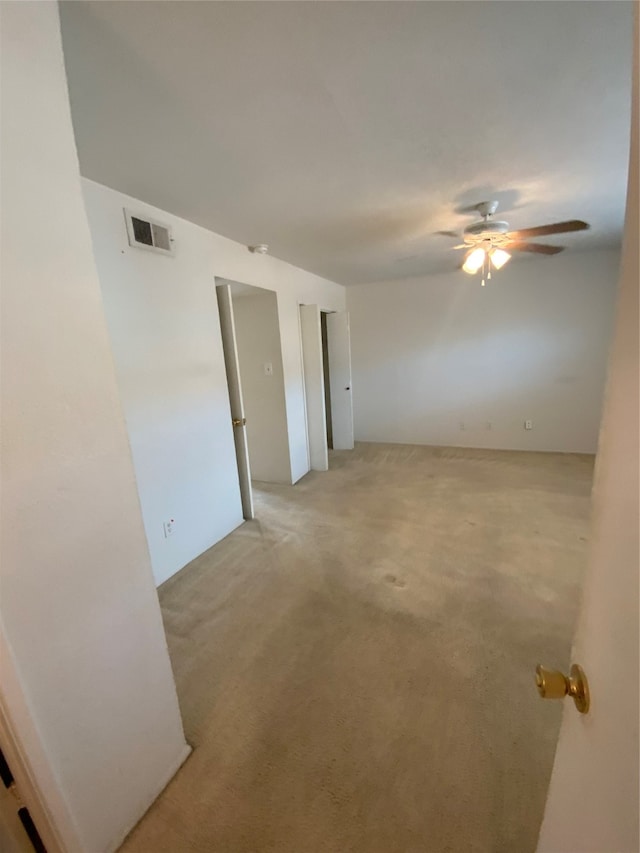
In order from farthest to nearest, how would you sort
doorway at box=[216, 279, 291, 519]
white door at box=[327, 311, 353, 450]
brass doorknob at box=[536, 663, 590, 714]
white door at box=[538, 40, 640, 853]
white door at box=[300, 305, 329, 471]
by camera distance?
white door at box=[327, 311, 353, 450], white door at box=[300, 305, 329, 471], doorway at box=[216, 279, 291, 519], brass doorknob at box=[536, 663, 590, 714], white door at box=[538, 40, 640, 853]

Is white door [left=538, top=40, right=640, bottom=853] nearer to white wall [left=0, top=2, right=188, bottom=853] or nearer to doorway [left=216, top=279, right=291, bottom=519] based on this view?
white wall [left=0, top=2, right=188, bottom=853]

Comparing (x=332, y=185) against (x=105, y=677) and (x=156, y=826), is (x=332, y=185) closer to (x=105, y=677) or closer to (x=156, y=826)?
(x=105, y=677)

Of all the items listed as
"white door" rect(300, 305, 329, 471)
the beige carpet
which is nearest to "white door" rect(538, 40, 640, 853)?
the beige carpet

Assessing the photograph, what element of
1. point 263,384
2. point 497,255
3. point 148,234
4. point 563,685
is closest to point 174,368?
point 148,234

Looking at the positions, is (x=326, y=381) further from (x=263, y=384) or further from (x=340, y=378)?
(x=263, y=384)

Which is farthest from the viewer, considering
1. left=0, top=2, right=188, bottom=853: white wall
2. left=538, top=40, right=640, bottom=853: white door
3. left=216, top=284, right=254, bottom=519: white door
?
left=216, top=284, right=254, bottom=519: white door

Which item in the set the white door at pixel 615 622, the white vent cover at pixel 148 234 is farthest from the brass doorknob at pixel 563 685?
the white vent cover at pixel 148 234

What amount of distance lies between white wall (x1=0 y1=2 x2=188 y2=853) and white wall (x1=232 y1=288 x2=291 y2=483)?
9.07ft

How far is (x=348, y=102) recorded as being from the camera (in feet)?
4.54

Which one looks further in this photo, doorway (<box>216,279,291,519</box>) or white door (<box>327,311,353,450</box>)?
white door (<box>327,311,353,450</box>)

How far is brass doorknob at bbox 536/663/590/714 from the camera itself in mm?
613

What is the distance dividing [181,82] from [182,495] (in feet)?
7.16

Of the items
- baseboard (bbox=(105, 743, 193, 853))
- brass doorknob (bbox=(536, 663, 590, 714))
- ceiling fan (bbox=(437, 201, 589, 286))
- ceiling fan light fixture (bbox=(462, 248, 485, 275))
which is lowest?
baseboard (bbox=(105, 743, 193, 853))

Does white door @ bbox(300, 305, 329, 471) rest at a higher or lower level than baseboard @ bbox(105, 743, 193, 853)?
higher
